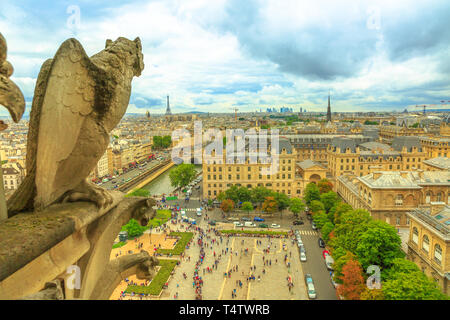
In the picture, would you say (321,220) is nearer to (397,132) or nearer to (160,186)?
(160,186)

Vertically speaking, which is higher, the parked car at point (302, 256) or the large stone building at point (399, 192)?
the large stone building at point (399, 192)

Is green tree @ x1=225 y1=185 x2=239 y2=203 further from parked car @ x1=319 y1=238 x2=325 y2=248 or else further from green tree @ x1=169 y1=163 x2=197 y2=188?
parked car @ x1=319 y1=238 x2=325 y2=248

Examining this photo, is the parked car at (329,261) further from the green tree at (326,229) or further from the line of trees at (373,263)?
the green tree at (326,229)

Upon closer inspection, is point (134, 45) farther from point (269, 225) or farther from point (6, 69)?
point (269, 225)

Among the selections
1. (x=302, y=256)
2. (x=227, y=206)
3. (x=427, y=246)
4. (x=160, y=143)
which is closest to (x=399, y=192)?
(x=427, y=246)

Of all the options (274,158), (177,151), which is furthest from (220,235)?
(177,151)

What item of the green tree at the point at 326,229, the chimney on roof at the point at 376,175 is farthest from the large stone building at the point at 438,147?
the green tree at the point at 326,229
